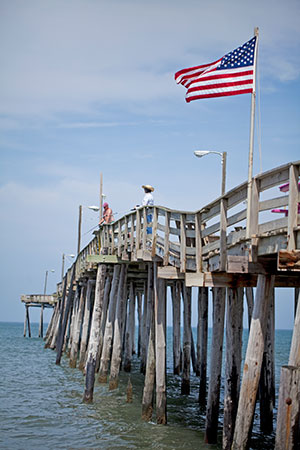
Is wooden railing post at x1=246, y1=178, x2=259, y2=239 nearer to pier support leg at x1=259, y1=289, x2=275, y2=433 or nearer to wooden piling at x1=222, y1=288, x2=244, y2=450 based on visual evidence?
wooden piling at x1=222, y1=288, x2=244, y2=450

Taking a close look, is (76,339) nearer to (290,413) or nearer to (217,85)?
(217,85)

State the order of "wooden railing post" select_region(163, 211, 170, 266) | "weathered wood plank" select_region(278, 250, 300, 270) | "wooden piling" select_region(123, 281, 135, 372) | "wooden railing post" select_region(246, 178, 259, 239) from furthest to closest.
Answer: "wooden piling" select_region(123, 281, 135, 372)
"wooden railing post" select_region(163, 211, 170, 266)
"wooden railing post" select_region(246, 178, 259, 239)
"weathered wood plank" select_region(278, 250, 300, 270)

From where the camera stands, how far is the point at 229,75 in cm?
1041

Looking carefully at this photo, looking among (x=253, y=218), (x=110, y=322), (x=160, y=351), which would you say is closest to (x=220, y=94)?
(x=253, y=218)

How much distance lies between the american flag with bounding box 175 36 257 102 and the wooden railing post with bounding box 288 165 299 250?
3.00m

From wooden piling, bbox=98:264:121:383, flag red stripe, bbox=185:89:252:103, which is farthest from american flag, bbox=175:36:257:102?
wooden piling, bbox=98:264:121:383

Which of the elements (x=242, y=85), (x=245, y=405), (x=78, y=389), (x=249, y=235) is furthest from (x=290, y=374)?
(x=78, y=389)

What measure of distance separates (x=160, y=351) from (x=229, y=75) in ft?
Result: 19.9

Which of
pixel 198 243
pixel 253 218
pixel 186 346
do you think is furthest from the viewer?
pixel 186 346

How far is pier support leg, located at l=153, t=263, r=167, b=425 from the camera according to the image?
12.6 m

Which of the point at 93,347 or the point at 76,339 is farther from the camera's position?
the point at 76,339

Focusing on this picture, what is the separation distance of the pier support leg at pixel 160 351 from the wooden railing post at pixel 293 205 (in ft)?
19.8

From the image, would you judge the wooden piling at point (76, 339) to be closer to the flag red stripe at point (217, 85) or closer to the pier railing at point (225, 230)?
the pier railing at point (225, 230)

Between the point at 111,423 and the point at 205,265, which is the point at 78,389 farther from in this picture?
the point at 205,265
